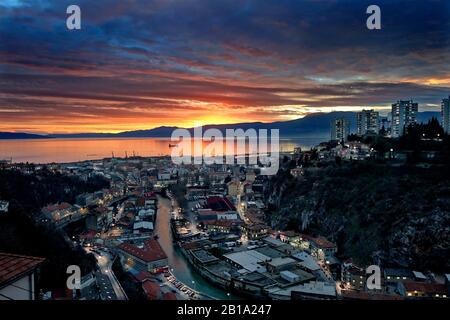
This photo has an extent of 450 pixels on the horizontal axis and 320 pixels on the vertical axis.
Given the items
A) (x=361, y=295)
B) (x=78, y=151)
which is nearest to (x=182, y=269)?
(x=361, y=295)

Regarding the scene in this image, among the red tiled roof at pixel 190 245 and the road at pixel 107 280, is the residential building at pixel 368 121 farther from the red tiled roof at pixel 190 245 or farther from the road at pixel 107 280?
the road at pixel 107 280

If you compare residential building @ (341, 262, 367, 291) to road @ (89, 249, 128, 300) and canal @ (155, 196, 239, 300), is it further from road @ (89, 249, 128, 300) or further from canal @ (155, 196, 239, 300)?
road @ (89, 249, 128, 300)

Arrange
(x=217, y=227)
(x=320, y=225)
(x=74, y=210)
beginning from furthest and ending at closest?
(x=74, y=210) < (x=217, y=227) < (x=320, y=225)

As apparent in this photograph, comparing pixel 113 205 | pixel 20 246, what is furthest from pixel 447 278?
pixel 113 205

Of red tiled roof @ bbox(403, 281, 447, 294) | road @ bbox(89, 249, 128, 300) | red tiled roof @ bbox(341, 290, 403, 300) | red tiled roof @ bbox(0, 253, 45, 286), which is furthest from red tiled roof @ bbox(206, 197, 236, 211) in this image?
red tiled roof @ bbox(0, 253, 45, 286)

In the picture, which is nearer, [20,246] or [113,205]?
[20,246]
